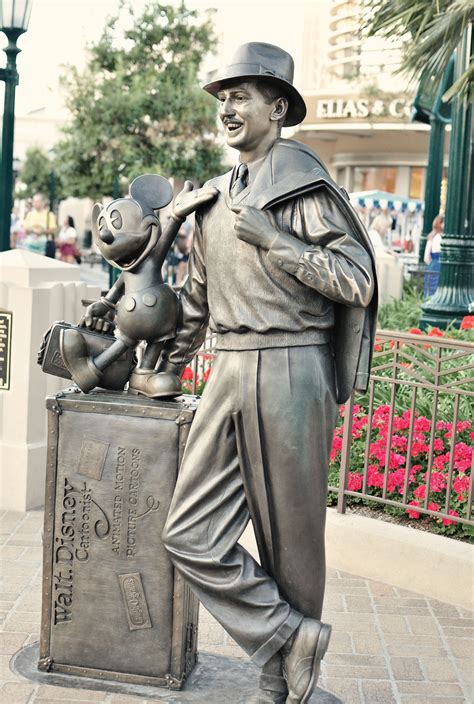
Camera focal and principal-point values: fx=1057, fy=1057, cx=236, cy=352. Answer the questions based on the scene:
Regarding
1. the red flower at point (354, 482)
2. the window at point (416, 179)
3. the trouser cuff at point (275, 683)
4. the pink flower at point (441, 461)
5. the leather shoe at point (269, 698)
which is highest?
the window at point (416, 179)

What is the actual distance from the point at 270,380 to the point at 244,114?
0.91 m

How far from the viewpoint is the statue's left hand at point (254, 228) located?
3.48 meters

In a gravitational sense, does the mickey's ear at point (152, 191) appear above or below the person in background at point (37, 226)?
below

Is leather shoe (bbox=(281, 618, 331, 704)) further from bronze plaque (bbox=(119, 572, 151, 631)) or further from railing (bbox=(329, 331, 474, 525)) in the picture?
railing (bbox=(329, 331, 474, 525))

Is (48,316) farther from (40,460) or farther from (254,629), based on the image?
(254,629)

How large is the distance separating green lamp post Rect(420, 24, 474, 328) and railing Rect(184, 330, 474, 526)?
4.15 metres

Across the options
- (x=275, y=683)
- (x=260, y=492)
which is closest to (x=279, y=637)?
(x=275, y=683)

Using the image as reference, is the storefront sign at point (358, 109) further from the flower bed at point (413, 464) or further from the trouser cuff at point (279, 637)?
the trouser cuff at point (279, 637)

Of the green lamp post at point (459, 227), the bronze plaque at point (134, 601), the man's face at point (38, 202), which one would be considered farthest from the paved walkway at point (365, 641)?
the man's face at point (38, 202)

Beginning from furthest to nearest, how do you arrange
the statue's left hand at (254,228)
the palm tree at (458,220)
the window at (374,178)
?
1. the window at (374,178)
2. the palm tree at (458,220)
3. the statue's left hand at (254,228)

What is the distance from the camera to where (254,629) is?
145 inches

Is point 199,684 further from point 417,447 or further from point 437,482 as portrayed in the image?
point 417,447

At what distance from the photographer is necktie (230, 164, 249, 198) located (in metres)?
3.71

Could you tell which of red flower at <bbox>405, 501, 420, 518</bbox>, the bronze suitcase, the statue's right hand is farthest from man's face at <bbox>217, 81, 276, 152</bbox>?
red flower at <bbox>405, 501, 420, 518</bbox>
